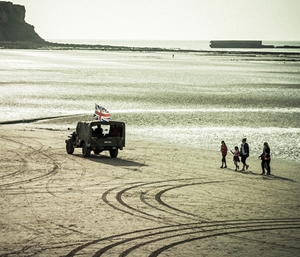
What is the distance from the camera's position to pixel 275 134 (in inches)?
1190

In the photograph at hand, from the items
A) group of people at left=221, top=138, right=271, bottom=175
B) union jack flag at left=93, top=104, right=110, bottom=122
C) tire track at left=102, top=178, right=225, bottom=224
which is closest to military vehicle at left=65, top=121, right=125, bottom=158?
union jack flag at left=93, top=104, right=110, bottom=122

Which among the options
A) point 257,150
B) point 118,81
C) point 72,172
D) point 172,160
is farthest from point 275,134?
point 118,81

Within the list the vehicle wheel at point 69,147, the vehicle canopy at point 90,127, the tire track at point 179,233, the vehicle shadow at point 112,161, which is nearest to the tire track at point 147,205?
the tire track at point 179,233

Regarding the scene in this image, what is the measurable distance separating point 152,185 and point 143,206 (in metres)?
3.03

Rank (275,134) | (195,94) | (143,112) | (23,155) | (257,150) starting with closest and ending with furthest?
(23,155)
(257,150)
(275,134)
(143,112)
(195,94)

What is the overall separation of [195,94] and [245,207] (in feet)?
120

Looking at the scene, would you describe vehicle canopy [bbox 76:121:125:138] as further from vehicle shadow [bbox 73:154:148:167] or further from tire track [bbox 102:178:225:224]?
tire track [bbox 102:178:225:224]

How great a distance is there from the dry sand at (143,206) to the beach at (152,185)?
32 millimetres

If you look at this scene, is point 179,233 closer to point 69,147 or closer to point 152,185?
point 152,185

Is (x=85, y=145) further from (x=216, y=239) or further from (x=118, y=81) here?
(x=118, y=81)

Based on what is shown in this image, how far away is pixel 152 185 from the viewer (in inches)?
686

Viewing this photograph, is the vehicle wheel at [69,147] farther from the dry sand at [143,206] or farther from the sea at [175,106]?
the sea at [175,106]

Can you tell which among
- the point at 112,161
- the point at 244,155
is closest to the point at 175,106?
the point at 112,161

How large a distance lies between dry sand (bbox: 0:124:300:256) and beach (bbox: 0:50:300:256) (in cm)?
3
